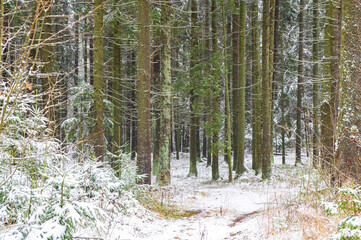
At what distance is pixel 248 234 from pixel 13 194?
407 cm

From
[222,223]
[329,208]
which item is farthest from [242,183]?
[329,208]

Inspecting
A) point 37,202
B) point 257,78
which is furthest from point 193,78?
point 37,202

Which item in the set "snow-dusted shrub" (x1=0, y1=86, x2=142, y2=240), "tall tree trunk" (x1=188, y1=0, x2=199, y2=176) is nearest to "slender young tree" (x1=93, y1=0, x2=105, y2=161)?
"snow-dusted shrub" (x1=0, y1=86, x2=142, y2=240)

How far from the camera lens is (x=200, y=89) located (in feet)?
45.7

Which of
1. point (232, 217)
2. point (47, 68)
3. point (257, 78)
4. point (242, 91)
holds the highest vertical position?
point (257, 78)

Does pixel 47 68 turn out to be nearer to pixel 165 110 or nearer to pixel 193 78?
pixel 165 110

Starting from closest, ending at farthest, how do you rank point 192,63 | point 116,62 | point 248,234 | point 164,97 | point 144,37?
point 248,234 < point 144,37 < point 164,97 < point 116,62 < point 192,63

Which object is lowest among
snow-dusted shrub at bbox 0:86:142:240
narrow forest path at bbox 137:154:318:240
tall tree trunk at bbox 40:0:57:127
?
narrow forest path at bbox 137:154:318:240

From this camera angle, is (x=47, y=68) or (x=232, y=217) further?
(x=47, y=68)

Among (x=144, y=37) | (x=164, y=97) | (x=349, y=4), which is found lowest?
(x=164, y=97)

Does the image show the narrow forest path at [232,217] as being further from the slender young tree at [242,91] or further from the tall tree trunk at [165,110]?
the slender young tree at [242,91]

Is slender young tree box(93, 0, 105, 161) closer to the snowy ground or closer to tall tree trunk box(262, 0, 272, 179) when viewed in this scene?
the snowy ground

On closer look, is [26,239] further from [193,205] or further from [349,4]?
[349,4]

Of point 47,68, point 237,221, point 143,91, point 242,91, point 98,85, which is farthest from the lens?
point 242,91
